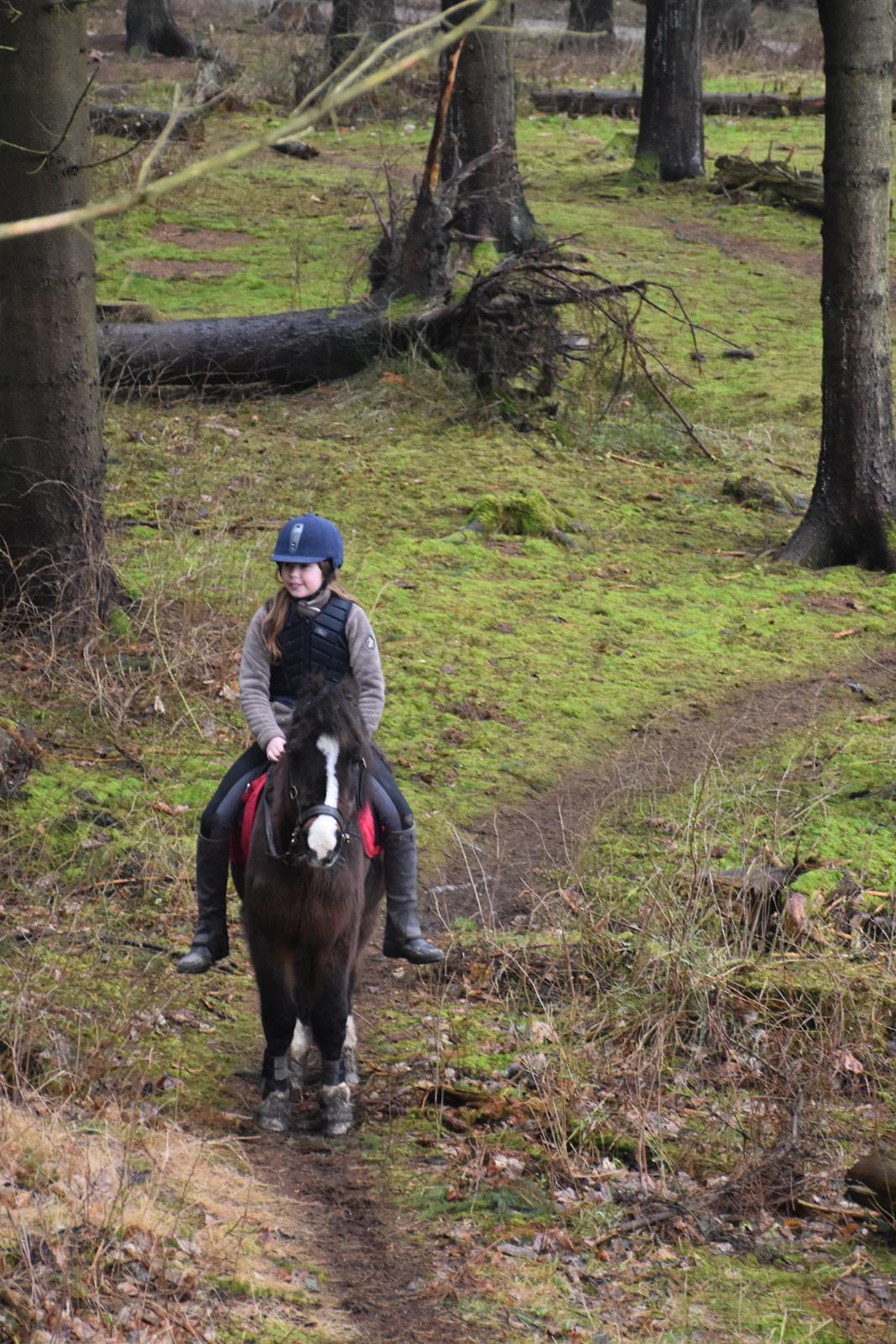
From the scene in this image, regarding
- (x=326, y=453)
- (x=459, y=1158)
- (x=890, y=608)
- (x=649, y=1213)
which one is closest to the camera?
(x=649, y=1213)

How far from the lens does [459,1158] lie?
5547 mm

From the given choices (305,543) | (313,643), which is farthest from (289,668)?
(305,543)

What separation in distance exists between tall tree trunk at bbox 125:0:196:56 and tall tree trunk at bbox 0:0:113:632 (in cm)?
2777

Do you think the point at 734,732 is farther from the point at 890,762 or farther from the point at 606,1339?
the point at 606,1339

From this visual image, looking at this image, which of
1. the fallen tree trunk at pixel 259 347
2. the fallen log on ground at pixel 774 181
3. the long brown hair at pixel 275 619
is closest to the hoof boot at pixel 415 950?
the long brown hair at pixel 275 619

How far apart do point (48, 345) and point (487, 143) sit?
27.4ft

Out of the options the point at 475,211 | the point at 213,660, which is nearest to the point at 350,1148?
the point at 213,660

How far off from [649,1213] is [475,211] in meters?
12.9

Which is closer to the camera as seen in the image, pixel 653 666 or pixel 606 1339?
pixel 606 1339

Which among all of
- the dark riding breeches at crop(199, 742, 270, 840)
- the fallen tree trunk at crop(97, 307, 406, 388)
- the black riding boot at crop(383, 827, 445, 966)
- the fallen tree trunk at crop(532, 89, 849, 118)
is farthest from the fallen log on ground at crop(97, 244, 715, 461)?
the fallen tree trunk at crop(532, 89, 849, 118)

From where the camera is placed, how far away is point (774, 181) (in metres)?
22.3

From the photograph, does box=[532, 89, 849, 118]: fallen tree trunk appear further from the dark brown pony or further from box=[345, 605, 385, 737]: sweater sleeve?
the dark brown pony

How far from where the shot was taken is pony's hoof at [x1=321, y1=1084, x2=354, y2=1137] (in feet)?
18.9

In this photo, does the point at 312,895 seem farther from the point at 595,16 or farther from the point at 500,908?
the point at 595,16
